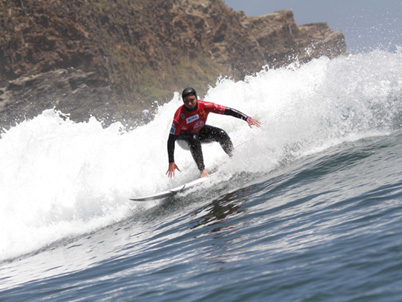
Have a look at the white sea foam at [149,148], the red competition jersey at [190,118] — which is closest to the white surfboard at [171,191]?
the white sea foam at [149,148]

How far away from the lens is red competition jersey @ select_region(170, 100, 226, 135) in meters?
8.10

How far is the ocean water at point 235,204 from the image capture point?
338 centimetres

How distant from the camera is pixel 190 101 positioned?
7828 millimetres

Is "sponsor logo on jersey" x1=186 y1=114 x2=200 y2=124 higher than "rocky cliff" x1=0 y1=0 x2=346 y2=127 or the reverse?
the reverse

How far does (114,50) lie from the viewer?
216ft

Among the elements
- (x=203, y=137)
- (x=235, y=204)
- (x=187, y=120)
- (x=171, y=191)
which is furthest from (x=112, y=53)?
(x=235, y=204)

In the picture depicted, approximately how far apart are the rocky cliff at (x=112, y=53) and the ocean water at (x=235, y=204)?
39.8 meters

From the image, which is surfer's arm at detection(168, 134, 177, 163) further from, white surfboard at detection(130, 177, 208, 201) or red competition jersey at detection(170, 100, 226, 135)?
white surfboard at detection(130, 177, 208, 201)

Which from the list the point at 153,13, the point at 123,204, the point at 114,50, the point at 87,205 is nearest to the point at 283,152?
the point at 123,204

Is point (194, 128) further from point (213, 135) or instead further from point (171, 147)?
point (171, 147)

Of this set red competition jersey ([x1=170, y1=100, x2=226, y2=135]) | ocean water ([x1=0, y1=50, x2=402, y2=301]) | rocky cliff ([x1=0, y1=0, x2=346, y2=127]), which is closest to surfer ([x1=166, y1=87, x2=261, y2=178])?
red competition jersey ([x1=170, y1=100, x2=226, y2=135])

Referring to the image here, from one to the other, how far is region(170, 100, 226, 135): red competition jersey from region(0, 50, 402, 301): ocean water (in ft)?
3.31

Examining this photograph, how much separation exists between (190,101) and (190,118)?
1.37 feet

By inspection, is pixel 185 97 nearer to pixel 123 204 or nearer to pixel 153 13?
pixel 123 204
